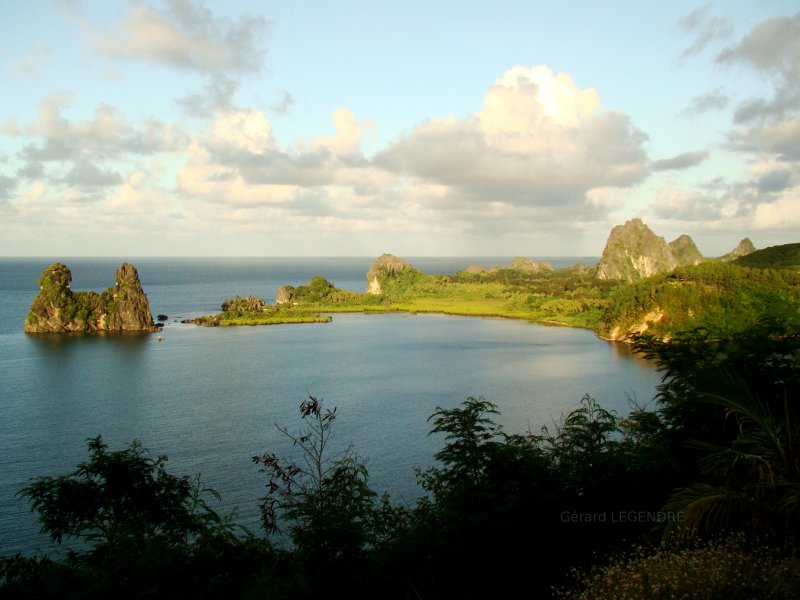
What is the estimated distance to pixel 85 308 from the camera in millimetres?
75312

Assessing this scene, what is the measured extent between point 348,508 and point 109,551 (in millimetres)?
3643

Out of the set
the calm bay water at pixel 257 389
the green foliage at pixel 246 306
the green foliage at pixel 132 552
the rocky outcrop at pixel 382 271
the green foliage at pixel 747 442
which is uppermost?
the rocky outcrop at pixel 382 271

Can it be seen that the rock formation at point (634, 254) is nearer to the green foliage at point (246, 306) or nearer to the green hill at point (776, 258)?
the green hill at point (776, 258)

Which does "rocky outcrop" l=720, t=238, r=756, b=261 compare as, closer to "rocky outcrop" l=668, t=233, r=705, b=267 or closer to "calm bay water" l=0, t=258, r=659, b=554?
"rocky outcrop" l=668, t=233, r=705, b=267

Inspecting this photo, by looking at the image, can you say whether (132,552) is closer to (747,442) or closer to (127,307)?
(747,442)

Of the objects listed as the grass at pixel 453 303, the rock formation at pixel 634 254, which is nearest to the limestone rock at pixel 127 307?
the grass at pixel 453 303

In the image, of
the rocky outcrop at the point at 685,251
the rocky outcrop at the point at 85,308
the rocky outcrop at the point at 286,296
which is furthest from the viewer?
the rocky outcrop at the point at 685,251

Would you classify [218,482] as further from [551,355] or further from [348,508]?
[551,355]

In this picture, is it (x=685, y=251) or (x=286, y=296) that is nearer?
(x=286, y=296)

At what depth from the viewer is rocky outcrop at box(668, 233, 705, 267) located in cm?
16488

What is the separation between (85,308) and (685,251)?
147 m

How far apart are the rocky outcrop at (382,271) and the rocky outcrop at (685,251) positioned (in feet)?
234

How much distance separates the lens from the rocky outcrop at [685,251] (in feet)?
541

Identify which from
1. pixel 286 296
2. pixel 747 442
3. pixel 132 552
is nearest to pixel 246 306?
pixel 286 296
